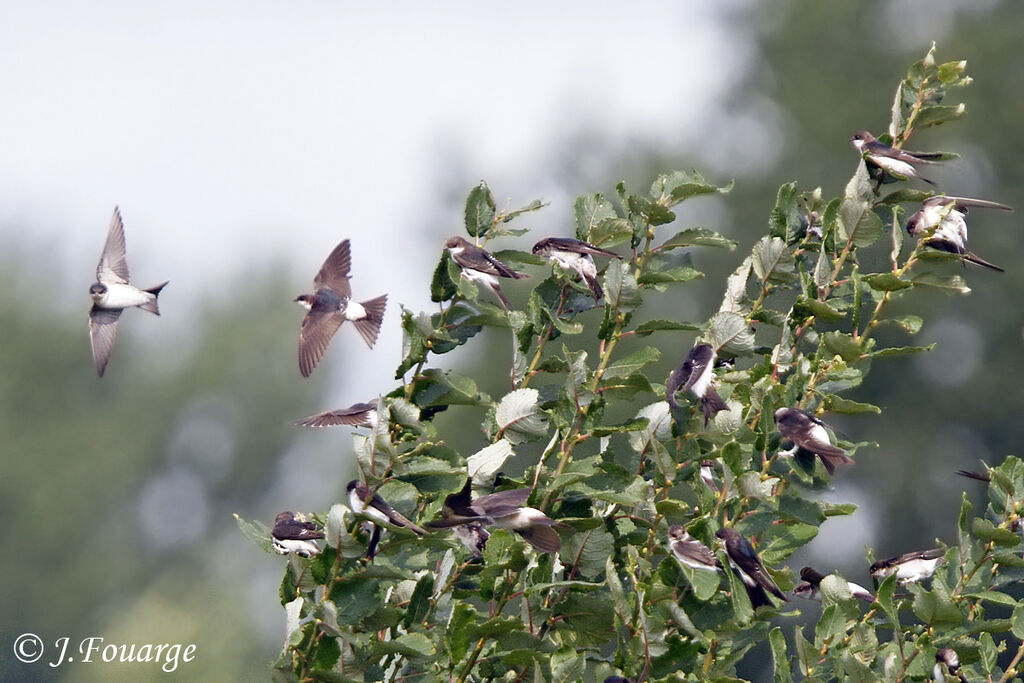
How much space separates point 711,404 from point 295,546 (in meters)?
1.08

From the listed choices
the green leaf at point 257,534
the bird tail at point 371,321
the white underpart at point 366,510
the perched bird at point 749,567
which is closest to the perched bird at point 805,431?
the perched bird at point 749,567

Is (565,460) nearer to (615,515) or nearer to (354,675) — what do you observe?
(615,515)

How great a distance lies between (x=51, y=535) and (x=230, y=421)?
5.78 meters

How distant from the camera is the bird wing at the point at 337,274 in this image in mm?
4762

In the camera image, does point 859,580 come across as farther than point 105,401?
No

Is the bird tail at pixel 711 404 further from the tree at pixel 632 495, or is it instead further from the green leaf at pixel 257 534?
the green leaf at pixel 257 534

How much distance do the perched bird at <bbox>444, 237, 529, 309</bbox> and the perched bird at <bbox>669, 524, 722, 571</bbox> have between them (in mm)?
799

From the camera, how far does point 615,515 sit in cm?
321

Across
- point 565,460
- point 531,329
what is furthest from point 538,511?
point 531,329

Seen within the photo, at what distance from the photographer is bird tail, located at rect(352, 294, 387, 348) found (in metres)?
4.62

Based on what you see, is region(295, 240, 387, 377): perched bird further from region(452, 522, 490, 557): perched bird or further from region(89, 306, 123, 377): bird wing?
region(452, 522, 490, 557): perched bird

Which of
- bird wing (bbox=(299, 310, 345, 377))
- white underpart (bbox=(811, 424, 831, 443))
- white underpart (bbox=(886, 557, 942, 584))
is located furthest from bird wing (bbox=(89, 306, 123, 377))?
white underpart (bbox=(811, 424, 831, 443))

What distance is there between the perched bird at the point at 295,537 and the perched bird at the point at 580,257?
3.02 feet

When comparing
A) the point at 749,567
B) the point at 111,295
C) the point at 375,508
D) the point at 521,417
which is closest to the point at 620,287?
the point at 521,417
